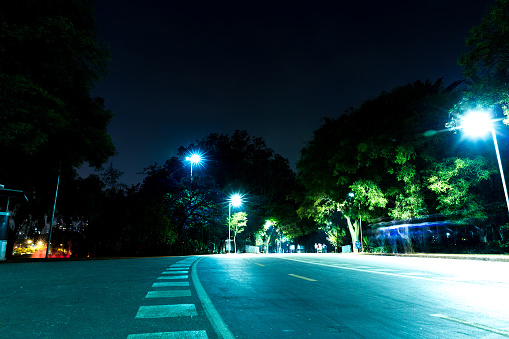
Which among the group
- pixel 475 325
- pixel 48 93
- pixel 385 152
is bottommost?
pixel 475 325

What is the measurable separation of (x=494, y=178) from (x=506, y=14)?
13.3m

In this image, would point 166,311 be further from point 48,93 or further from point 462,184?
point 462,184

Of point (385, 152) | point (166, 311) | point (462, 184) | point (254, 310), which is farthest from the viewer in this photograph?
point (385, 152)

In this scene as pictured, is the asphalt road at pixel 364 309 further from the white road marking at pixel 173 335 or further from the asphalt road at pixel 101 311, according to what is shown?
the asphalt road at pixel 101 311

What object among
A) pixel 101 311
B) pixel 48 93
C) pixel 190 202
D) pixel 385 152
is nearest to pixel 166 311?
pixel 101 311

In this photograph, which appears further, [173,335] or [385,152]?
[385,152]

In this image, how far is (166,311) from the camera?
4762 millimetres

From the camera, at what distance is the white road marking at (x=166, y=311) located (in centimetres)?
454

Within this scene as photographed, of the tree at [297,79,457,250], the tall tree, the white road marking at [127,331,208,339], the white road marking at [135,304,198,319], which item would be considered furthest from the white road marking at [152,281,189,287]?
the tree at [297,79,457,250]

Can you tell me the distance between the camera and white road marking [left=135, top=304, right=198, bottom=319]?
179 inches

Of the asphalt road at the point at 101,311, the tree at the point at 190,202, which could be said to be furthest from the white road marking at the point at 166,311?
the tree at the point at 190,202

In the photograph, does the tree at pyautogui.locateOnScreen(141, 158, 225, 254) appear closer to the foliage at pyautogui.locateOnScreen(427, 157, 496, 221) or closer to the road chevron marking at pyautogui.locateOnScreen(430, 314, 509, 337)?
the foliage at pyautogui.locateOnScreen(427, 157, 496, 221)

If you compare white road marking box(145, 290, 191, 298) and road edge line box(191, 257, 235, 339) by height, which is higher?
white road marking box(145, 290, 191, 298)

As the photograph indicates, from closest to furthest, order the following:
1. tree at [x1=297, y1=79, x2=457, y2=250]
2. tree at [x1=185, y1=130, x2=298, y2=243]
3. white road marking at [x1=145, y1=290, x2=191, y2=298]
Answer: white road marking at [x1=145, y1=290, x2=191, y2=298]
tree at [x1=297, y1=79, x2=457, y2=250]
tree at [x1=185, y1=130, x2=298, y2=243]
